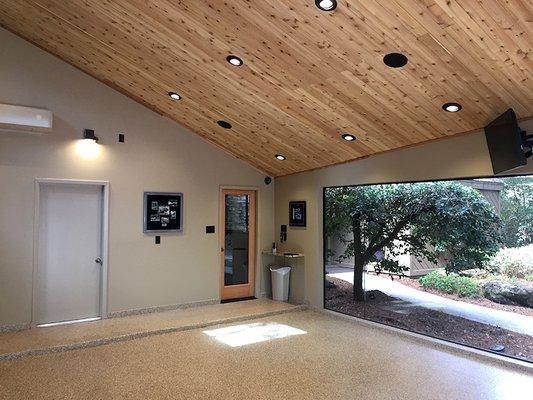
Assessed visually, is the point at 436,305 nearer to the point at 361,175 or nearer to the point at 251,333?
the point at 361,175

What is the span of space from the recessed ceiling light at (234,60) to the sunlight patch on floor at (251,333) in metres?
3.07

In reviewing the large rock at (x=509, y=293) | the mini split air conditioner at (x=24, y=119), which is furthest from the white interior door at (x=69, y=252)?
the large rock at (x=509, y=293)

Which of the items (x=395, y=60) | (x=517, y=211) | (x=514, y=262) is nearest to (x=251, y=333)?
(x=514, y=262)

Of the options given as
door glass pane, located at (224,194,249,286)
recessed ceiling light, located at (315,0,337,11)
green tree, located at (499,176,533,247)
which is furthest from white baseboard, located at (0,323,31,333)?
green tree, located at (499,176,533,247)

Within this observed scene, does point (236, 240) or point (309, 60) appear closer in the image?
point (309, 60)

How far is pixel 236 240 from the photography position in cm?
672

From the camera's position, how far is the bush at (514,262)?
439 centimetres

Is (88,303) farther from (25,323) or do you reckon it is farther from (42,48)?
(42,48)

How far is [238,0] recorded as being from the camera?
3.01 metres

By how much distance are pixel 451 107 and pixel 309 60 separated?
143 cm

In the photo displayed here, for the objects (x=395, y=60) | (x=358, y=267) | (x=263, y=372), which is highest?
(x=395, y=60)

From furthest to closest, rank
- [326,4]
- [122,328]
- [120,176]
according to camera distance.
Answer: [120,176] < [122,328] < [326,4]

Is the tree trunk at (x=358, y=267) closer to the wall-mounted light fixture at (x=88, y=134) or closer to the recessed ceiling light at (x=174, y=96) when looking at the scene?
the recessed ceiling light at (x=174, y=96)

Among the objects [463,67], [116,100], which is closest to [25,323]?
[116,100]
